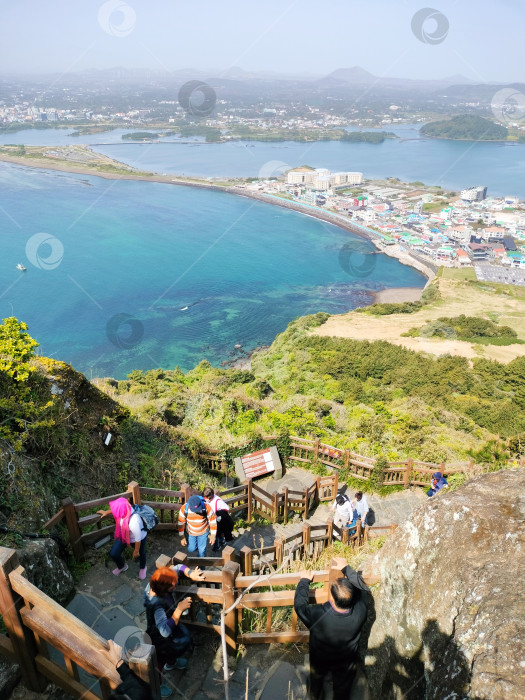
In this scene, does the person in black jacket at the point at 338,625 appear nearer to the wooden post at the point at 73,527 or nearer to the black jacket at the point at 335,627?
the black jacket at the point at 335,627

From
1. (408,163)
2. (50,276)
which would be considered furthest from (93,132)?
(50,276)

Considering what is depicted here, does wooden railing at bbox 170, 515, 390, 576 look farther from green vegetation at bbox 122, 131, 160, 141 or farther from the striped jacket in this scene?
green vegetation at bbox 122, 131, 160, 141

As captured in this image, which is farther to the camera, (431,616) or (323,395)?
(323,395)

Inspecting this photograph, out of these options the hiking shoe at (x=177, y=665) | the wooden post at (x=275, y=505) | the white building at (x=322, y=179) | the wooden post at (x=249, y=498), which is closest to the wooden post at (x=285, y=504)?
the wooden post at (x=275, y=505)

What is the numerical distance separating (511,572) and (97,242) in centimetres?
6984

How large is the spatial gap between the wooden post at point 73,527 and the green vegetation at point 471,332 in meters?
31.2

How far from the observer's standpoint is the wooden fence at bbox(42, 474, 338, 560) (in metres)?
5.05

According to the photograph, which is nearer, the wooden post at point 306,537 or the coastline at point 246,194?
the wooden post at point 306,537

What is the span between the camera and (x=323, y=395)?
65.9 feet

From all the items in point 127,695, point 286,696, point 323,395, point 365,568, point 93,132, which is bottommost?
point 323,395

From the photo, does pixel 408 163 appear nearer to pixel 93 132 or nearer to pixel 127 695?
pixel 93 132

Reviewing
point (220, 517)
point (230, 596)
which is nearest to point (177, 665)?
point (230, 596)

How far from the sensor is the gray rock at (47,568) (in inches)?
163

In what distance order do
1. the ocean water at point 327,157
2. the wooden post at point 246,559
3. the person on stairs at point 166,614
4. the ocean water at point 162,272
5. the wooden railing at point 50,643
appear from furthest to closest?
the ocean water at point 327,157
the ocean water at point 162,272
the wooden post at point 246,559
the person on stairs at point 166,614
the wooden railing at point 50,643
